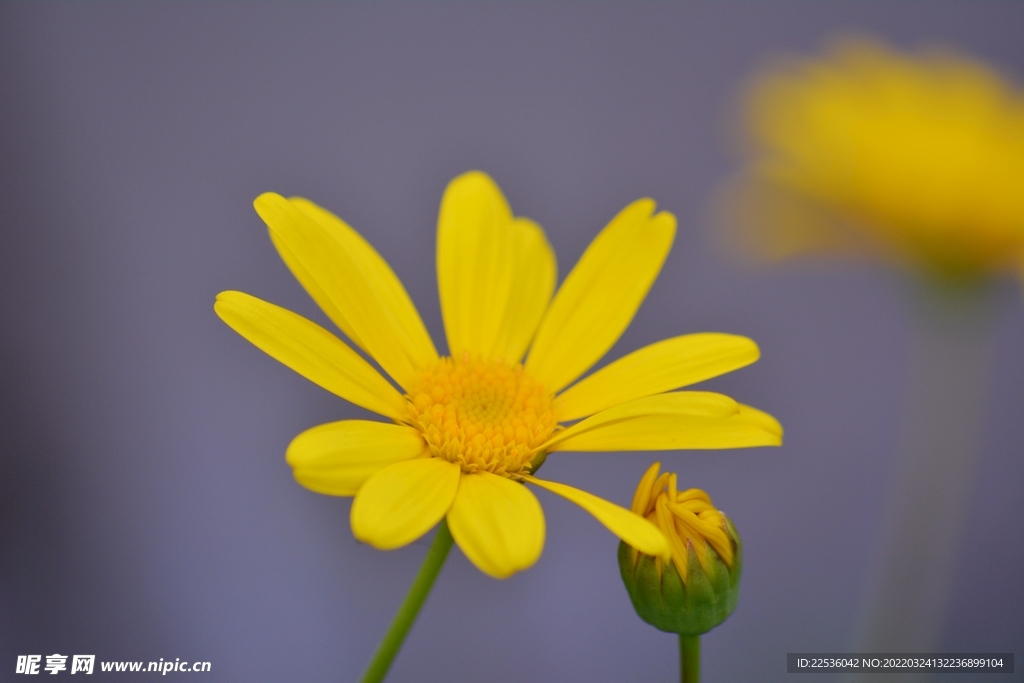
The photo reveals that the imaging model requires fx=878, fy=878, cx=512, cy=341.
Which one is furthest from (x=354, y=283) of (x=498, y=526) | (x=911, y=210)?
(x=911, y=210)

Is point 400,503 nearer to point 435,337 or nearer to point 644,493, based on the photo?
point 644,493

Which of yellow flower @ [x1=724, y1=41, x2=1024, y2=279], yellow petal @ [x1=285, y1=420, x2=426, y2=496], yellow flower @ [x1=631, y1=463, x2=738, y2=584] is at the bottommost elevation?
yellow flower @ [x1=631, y1=463, x2=738, y2=584]

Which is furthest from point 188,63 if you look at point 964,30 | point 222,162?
point 964,30

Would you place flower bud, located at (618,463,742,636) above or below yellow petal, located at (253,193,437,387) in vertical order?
below

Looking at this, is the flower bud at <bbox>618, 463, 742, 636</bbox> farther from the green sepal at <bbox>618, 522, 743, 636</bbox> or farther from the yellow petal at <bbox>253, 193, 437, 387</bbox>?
the yellow petal at <bbox>253, 193, 437, 387</bbox>

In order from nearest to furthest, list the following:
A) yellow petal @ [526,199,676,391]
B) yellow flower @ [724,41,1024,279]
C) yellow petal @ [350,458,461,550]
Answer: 1. yellow petal @ [350,458,461,550]
2. yellow petal @ [526,199,676,391]
3. yellow flower @ [724,41,1024,279]

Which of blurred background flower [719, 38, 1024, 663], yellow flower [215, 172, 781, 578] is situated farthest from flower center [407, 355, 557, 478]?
blurred background flower [719, 38, 1024, 663]
